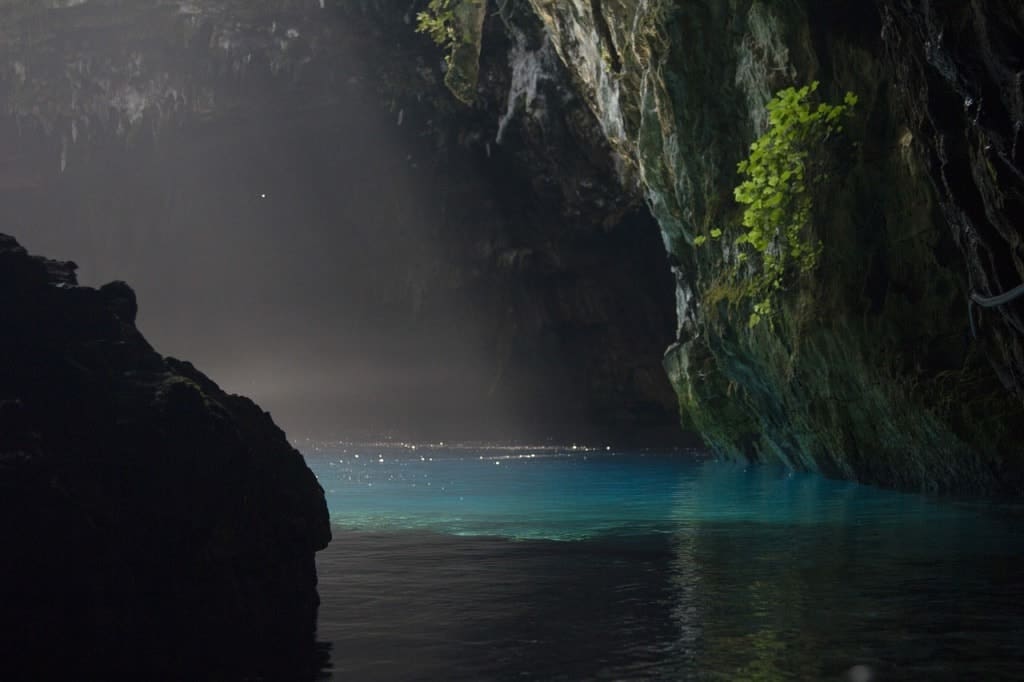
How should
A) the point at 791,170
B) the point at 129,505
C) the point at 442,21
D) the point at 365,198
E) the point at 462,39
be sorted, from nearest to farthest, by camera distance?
the point at 129,505
the point at 791,170
the point at 442,21
the point at 462,39
the point at 365,198

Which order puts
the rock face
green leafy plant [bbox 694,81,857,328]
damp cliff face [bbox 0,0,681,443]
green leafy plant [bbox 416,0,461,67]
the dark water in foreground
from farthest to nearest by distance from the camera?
damp cliff face [bbox 0,0,681,443]
green leafy plant [bbox 416,0,461,67]
green leafy plant [bbox 694,81,857,328]
the rock face
the dark water in foreground

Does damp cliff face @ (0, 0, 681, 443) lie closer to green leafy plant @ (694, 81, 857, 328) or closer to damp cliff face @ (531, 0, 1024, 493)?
damp cliff face @ (531, 0, 1024, 493)

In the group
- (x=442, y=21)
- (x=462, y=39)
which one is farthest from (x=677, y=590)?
(x=462, y=39)

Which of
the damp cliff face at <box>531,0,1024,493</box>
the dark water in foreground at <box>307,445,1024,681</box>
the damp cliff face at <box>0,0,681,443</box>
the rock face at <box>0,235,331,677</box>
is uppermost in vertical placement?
the damp cliff face at <box>0,0,681,443</box>

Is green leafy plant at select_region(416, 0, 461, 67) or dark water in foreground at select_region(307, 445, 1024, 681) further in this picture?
green leafy plant at select_region(416, 0, 461, 67)

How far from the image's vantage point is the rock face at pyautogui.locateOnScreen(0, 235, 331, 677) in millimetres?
7039

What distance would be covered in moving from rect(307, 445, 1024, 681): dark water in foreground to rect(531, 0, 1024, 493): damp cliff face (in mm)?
1518

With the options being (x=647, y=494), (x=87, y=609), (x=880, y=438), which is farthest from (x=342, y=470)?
(x=87, y=609)

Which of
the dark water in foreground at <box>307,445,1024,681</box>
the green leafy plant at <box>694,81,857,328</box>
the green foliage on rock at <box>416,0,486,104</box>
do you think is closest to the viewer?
the dark water in foreground at <box>307,445,1024,681</box>

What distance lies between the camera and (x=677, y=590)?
29.1 feet

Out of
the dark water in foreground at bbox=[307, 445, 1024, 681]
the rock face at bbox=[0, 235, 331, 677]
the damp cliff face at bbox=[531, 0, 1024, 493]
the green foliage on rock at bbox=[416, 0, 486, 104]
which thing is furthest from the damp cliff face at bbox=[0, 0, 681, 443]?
the rock face at bbox=[0, 235, 331, 677]

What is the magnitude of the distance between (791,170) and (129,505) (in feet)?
39.5

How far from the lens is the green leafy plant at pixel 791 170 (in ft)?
54.5

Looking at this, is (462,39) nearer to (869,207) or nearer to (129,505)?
(869,207)
